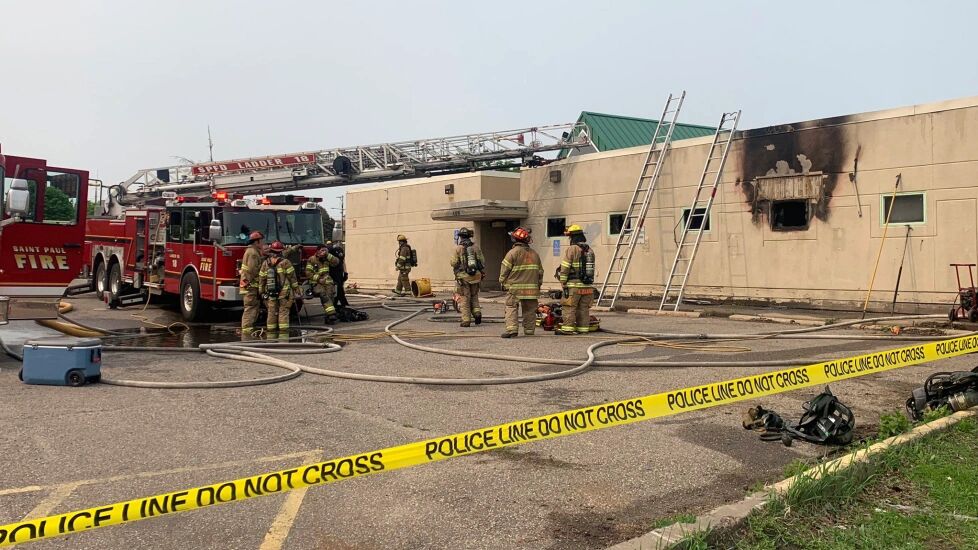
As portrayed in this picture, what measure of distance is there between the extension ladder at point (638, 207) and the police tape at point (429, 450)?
9.92 metres

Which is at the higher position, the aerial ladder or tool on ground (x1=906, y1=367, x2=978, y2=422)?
the aerial ladder

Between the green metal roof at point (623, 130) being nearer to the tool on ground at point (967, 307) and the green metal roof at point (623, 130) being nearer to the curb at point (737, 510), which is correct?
the tool on ground at point (967, 307)

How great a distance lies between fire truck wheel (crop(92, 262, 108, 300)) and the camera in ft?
55.0

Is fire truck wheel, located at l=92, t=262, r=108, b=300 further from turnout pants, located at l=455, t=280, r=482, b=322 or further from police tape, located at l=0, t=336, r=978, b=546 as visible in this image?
police tape, located at l=0, t=336, r=978, b=546

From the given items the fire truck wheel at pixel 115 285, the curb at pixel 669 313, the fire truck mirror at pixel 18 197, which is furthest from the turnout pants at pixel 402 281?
the fire truck mirror at pixel 18 197

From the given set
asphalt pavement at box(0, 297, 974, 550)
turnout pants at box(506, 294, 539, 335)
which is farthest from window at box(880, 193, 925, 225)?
turnout pants at box(506, 294, 539, 335)

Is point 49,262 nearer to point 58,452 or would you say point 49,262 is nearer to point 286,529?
point 58,452

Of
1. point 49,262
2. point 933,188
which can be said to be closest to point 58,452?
point 49,262

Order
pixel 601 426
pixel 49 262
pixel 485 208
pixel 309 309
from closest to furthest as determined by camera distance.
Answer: pixel 601 426
pixel 49 262
pixel 309 309
pixel 485 208

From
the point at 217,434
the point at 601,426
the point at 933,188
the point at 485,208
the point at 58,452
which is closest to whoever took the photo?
the point at 601,426

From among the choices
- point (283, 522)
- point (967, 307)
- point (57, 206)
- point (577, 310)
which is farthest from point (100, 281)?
point (967, 307)

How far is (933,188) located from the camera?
12461 millimetres

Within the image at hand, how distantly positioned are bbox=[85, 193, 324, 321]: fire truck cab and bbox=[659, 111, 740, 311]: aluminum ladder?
286 inches

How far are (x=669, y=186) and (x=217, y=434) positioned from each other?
13.2 meters
